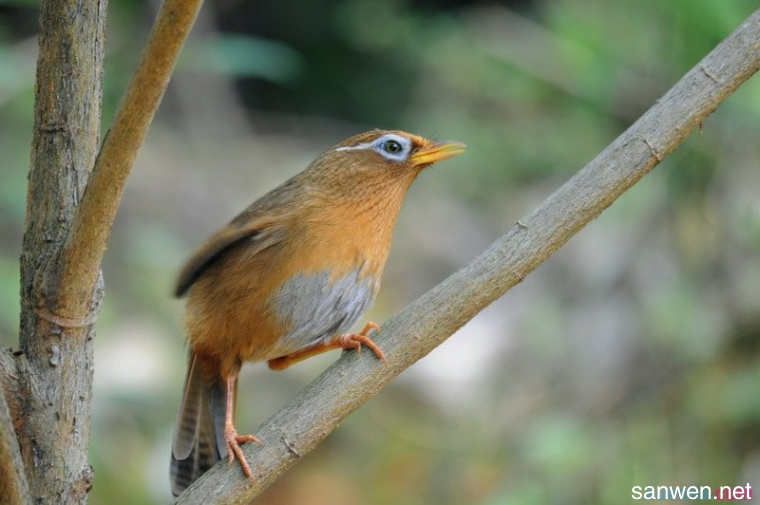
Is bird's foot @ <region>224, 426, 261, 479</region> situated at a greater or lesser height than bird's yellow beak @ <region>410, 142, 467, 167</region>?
lesser

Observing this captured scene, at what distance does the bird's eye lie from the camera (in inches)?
126

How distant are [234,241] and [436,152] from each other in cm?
61

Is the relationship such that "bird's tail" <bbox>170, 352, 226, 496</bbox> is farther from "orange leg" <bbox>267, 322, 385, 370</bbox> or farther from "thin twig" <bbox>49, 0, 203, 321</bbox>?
"thin twig" <bbox>49, 0, 203, 321</bbox>

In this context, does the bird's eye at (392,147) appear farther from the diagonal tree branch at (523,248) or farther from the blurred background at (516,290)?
the blurred background at (516,290)

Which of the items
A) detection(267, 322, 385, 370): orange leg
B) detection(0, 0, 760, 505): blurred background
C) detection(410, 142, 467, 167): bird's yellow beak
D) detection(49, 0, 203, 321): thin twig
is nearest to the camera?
detection(49, 0, 203, 321): thin twig

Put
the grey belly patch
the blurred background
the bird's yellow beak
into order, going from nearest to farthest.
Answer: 1. the grey belly patch
2. the bird's yellow beak
3. the blurred background

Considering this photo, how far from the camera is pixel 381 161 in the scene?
10.5ft

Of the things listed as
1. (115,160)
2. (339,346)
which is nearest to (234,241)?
(339,346)

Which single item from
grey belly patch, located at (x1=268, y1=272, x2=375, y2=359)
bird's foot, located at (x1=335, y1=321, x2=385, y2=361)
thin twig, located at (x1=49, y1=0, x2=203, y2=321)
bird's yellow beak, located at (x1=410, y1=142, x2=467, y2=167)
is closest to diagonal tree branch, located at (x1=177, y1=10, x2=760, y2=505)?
bird's foot, located at (x1=335, y1=321, x2=385, y2=361)

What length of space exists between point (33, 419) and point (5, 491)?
0.19 m

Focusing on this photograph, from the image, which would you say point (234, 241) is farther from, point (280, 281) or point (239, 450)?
point (239, 450)

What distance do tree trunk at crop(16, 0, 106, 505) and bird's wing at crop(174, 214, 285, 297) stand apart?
2.91 feet

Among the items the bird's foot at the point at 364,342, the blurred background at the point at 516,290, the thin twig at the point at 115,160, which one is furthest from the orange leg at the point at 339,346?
the blurred background at the point at 516,290

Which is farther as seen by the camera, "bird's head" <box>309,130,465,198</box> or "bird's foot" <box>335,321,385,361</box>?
"bird's head" <box>309,130,465,198</box>
